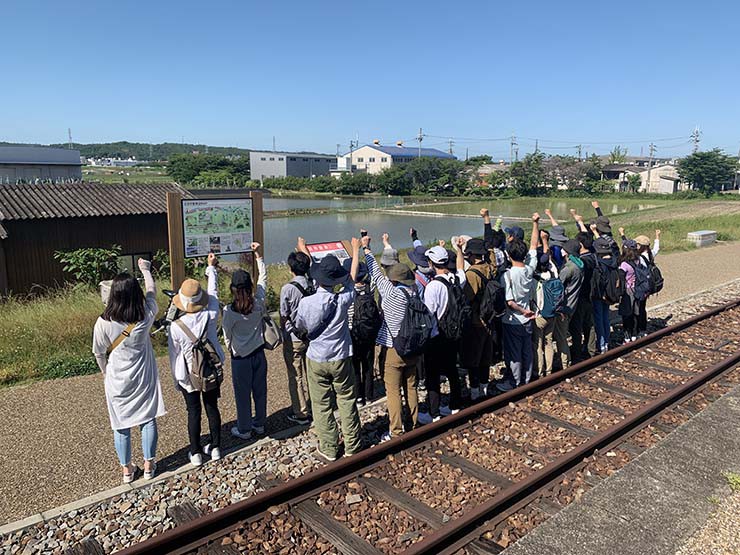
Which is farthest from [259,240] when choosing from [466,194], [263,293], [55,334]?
[466,194]

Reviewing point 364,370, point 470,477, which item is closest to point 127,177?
point 364,370

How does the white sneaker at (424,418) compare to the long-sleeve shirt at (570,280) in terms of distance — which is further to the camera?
the long-sleeve shirt at (570,280)

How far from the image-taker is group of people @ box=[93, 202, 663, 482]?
5016 millimetres

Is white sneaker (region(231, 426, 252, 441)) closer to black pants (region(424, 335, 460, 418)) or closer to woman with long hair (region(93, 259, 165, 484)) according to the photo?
woman with long hair (region(93, 259, 165, 484))

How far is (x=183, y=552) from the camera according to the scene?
4020mm

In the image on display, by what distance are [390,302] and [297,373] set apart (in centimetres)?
150

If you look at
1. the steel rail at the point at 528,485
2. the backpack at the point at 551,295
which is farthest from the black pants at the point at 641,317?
the backpack at the point at 551,295

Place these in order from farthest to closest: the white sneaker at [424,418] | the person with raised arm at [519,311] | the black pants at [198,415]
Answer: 1. the person with raised arm at [519,311]
2. the white sneaker at [424,418]
3. the black pants at [198,415]

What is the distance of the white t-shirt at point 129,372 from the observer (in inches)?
189

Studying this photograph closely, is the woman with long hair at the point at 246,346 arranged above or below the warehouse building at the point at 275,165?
below

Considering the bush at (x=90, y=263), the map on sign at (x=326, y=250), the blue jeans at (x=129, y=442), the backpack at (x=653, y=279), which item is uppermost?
the map on sign at (x=326, y=250)

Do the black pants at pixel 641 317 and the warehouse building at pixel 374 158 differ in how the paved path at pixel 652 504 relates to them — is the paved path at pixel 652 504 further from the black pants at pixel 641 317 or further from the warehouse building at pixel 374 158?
the warehouse building at pixel 374 158

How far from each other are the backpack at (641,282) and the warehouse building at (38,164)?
24.4m

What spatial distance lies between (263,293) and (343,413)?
1380 millimetres
